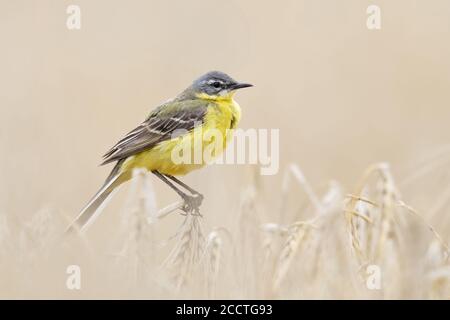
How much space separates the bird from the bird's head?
0.5 inches

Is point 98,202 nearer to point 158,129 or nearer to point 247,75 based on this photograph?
point 158,129

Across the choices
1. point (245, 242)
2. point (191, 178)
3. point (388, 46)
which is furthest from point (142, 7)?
point (245, 242)

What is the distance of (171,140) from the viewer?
668cm

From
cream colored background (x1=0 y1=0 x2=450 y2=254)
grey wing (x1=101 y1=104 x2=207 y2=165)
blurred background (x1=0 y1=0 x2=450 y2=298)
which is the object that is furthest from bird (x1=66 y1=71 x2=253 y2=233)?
blurred background (x1=0 y1=0 x2=450 y2=298)

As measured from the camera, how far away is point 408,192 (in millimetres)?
6801

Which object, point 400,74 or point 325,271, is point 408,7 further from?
point 325,271

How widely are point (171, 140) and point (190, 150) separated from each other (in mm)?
207

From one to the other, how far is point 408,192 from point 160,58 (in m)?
4.88

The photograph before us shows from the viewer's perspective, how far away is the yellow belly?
256 inches

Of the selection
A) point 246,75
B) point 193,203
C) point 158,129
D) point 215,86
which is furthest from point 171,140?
point 246,75

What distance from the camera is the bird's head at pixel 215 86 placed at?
7.18 meters

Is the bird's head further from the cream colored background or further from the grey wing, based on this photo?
the cream colored background

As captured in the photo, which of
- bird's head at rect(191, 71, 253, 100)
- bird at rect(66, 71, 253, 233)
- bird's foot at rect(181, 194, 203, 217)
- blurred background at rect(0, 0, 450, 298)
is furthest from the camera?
blurred background at rect(0, 0, 450, 298)

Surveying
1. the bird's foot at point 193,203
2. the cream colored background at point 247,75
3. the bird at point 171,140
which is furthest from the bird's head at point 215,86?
the cream colored background at point 247,75
